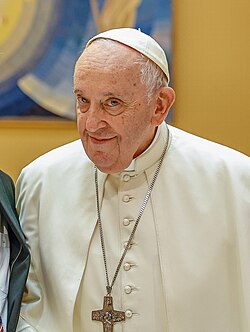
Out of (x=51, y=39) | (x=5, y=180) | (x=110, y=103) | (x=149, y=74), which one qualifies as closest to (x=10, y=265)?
(x=5, y=180)

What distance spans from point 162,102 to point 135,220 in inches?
13.4

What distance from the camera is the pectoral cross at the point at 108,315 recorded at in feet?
6.03

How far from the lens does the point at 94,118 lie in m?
1.74

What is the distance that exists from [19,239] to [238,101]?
152 centimetres

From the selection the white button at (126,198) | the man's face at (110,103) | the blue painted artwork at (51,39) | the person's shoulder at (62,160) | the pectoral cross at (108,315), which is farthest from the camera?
the blue painted artwork at (51,39)

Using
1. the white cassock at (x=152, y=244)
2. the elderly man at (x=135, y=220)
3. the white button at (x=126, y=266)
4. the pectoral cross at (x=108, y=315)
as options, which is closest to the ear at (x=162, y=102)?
the elderly man at (x=135, y=220)

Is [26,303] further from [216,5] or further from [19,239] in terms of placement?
[216,5]

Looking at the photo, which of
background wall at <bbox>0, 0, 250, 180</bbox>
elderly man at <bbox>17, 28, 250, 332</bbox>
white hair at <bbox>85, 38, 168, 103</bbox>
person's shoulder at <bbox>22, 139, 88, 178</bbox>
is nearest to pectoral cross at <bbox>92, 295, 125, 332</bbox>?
elderly man at <bbox>17, 28, 250, 332</bbox>

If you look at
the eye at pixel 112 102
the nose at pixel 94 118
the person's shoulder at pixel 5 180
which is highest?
the eye at pixel 112 102

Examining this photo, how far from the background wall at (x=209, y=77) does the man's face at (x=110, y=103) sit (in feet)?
4.01

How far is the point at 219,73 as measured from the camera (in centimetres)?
303

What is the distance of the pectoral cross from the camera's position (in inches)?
Result: 72.4

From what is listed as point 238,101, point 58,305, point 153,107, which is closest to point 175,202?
point 153,107

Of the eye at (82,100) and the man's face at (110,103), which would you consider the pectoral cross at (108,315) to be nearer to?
the man's face at (110,103)
